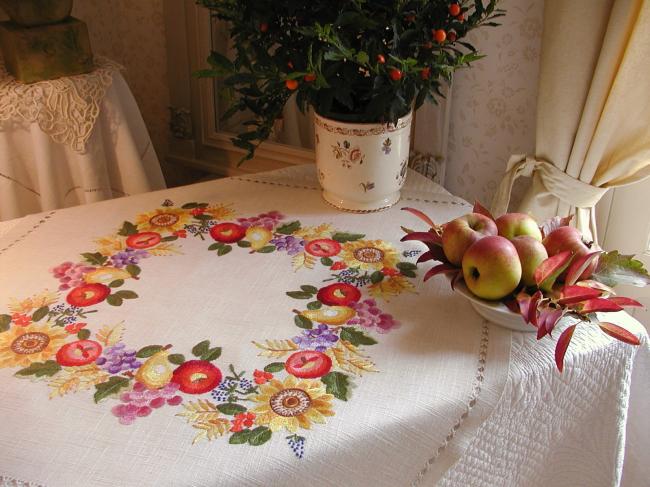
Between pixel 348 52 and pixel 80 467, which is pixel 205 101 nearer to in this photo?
pixel 348 52

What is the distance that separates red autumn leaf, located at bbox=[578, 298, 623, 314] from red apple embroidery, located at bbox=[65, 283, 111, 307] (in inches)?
24.7

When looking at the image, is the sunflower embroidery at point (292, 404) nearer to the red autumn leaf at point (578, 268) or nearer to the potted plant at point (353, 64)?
the red autumn leaf at point (578, 268)

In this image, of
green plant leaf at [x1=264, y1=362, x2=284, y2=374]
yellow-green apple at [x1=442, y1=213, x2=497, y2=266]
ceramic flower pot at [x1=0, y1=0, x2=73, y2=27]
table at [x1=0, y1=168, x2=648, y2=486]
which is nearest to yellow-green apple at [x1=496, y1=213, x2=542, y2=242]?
yellow-green apple at [x1=442, y1=213, x2=497, y2=266]

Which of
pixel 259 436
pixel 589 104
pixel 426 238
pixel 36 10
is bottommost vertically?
pixel 259 436

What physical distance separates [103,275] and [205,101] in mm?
969

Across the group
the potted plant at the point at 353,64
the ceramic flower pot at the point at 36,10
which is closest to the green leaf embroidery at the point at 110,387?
the potted plant at the point at 353,64

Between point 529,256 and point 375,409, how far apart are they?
277 mm

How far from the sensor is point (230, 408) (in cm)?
79

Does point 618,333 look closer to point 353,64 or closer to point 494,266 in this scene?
point 494,266

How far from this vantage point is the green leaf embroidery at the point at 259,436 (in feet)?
2.45

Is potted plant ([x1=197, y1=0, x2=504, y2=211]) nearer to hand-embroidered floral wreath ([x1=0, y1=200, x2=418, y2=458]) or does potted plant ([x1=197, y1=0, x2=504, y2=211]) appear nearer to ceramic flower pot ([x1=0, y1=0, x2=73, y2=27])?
hand-embroidered floral wreath ([x1=0, y1=200, x2=418, y2=458])

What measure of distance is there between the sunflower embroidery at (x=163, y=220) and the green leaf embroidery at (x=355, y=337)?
0.38m

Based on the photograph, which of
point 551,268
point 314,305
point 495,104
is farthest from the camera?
point 495,104

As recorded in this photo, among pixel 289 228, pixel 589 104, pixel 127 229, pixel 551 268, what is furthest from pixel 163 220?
pixel 589 104
